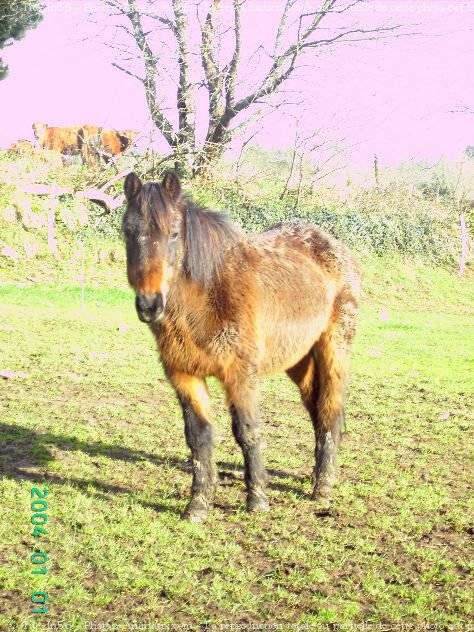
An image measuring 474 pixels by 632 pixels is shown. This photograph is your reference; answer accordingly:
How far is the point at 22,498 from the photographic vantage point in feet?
14.7

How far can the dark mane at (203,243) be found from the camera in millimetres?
4242

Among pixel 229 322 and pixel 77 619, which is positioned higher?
pixel 229 322

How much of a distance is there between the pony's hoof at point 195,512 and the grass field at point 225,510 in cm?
7

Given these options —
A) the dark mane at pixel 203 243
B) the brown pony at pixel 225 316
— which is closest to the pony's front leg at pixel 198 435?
the brown pony at pixel 225 316

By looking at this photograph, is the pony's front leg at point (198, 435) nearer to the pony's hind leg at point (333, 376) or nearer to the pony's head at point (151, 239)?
the pony's head at point (151, 239)

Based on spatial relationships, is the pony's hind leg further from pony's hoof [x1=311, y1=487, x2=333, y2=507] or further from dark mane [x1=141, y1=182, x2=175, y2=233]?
dark mane [x1=141, y1=182, x2=175, y2=233]

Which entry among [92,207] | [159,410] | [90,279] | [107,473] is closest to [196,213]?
[107,473]

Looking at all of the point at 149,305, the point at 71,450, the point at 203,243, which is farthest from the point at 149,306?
the point at 71,450

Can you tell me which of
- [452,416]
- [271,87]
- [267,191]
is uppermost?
[271,87]

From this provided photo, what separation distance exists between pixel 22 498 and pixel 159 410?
292cm

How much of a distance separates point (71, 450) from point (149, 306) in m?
2.50

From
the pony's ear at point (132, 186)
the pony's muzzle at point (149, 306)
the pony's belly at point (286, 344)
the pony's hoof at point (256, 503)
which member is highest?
the pony's ear at point (132, 186)

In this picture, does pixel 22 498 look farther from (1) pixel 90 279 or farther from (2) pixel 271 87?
(2) pixel 271 87

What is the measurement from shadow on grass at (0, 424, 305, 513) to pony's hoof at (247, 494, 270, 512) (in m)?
0.51
